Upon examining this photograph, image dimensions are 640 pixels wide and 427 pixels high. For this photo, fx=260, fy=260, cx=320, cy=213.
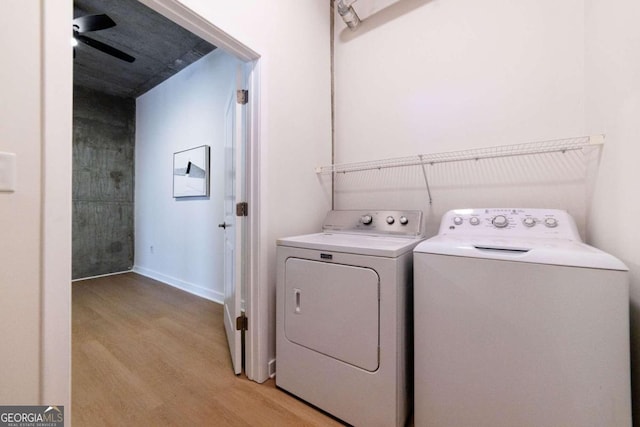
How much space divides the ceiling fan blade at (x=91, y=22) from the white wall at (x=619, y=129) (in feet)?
10.2

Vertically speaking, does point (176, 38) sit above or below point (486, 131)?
above

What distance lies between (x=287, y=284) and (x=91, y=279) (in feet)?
12.5

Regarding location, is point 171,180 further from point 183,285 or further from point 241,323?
point 241,323

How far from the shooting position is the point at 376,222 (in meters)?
1.63

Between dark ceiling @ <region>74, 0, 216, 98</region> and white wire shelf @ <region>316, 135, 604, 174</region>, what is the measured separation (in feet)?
7.21

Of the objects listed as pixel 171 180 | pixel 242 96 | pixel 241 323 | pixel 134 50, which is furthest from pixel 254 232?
pixel 134 50

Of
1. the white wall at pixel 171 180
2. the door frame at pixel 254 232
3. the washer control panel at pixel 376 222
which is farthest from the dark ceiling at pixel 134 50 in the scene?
the washer control panel at pixel 376 222

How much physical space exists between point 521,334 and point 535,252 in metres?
0.29

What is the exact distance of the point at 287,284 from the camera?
4.74 feet

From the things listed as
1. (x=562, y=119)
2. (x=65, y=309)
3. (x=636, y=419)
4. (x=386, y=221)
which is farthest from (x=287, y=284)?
(x=562, y=119)

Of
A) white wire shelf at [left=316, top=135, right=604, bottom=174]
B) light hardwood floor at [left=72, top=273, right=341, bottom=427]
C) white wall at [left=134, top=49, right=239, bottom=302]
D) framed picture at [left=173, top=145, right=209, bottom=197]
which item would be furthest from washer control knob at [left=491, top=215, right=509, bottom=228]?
framed picture at [left=173, top=145, right=209, bottom=197]

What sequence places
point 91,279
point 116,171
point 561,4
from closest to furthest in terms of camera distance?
point 561,4 < point 91,279 < point 116,171

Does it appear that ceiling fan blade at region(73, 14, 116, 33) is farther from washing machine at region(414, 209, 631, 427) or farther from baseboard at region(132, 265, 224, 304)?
washing machine at region(414, 209, 631, 427)

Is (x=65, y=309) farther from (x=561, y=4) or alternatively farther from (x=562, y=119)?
(x=561, y=4)
